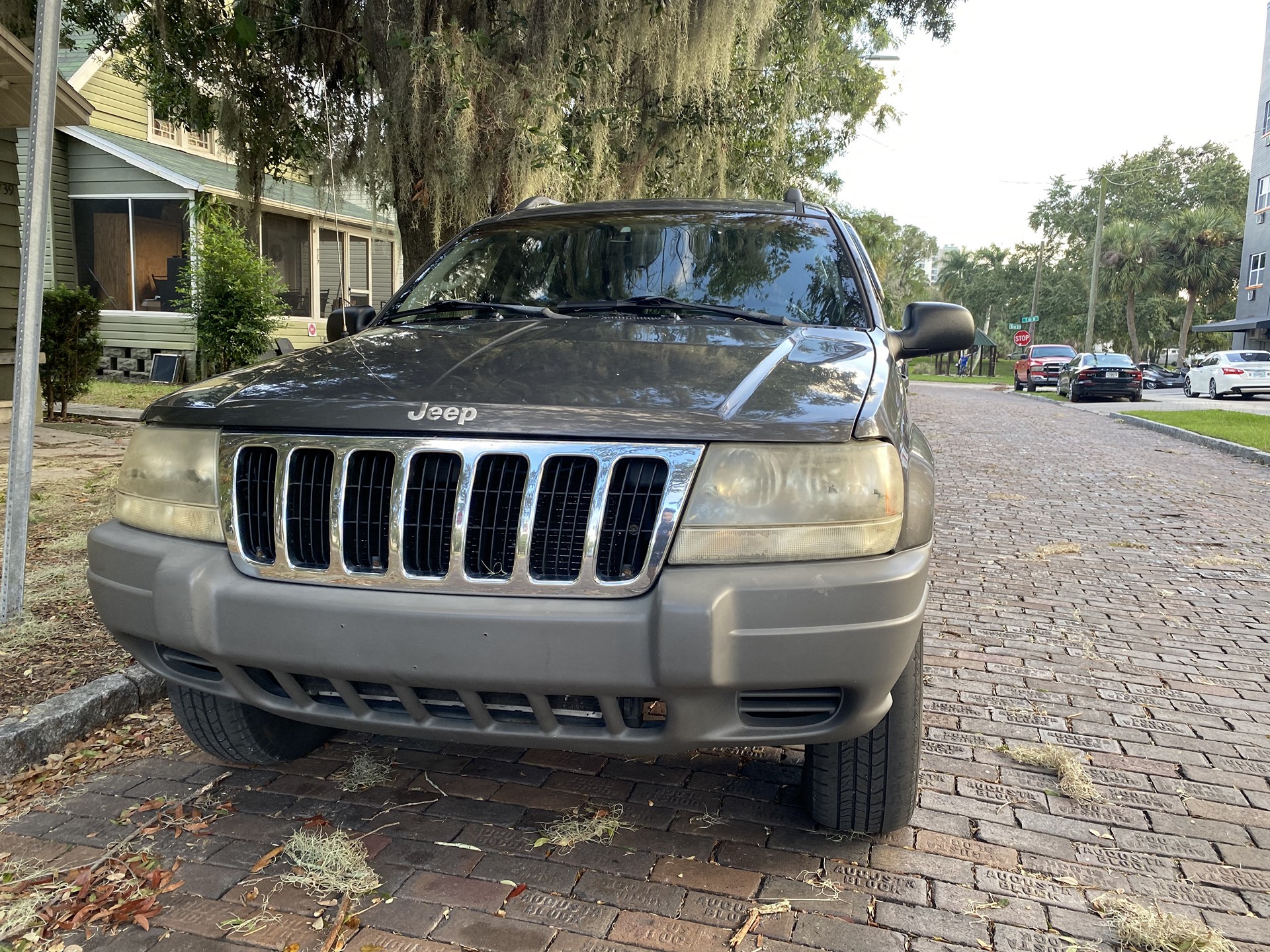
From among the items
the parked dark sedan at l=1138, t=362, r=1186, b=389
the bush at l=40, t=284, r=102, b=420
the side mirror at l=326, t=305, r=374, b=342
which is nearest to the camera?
the side mirror at l=326, t=305, r=374, b=342

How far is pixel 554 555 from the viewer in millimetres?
2139

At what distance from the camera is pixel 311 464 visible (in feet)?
7.50

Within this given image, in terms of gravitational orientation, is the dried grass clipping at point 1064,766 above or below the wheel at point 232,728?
below

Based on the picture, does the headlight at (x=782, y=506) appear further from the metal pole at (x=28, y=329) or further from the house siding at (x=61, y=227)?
the house siding at (x=61, y=227)

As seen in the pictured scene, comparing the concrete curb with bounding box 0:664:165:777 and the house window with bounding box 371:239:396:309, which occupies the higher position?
the house window with bounding box 371:239:396:309

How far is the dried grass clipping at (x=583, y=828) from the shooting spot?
8.57 feet

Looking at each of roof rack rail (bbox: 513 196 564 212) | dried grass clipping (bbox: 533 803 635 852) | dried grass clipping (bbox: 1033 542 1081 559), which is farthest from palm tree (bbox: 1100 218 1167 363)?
dried grass clipping (bbox: 533 803 635 852)

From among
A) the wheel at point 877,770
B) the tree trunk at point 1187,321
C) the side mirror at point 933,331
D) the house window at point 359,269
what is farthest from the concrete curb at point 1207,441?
the tree trunk at point 1187,321

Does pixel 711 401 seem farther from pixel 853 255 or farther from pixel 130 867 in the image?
pixel 130 867

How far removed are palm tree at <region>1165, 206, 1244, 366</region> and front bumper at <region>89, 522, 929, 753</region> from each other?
187 feet

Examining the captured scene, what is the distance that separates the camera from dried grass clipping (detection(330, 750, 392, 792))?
2.92 metres

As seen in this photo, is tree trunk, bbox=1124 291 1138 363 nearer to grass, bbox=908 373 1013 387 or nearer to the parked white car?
grass, bbox=908 373 1013 387

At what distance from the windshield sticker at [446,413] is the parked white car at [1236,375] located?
30.4 meters

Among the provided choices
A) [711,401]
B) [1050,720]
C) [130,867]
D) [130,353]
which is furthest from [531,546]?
[130,353]
